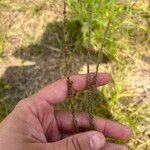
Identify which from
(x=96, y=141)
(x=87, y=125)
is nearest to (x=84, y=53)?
(x=87, y=125)

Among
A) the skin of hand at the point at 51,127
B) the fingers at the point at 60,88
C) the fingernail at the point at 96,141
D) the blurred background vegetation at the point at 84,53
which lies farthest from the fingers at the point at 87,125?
the fingernail at the point at 96,141

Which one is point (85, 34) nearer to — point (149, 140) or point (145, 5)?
point (145, 5)

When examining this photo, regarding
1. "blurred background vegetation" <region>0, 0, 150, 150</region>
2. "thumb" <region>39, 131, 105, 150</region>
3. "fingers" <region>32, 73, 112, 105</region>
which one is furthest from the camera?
"blurred background vegetation" <region>0, 0, 150, 150</region>

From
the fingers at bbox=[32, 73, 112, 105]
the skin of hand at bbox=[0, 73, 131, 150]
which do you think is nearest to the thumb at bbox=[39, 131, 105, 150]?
the skin of hand at bbox=[0, 73, 131, 150]

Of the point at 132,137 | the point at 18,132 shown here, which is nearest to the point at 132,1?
the point at 132,137

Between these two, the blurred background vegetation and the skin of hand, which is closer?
the skin of hand

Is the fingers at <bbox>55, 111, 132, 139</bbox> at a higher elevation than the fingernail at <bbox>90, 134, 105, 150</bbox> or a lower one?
lower

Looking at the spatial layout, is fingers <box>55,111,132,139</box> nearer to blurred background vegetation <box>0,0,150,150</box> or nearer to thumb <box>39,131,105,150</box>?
blurred background vegetation <box>0,0,150,150</box>

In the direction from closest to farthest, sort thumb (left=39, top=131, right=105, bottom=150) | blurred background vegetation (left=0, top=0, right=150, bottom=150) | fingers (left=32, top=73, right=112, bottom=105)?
1. thumb (left=39, top=131, right=105, bottom=150)
2. fingers (left=32, top=73, right=112, bottom=105)
3. blurred background vegetation (left=0, top=0, right=150, bottom=150)

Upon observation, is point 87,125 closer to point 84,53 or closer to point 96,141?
point 96,141
